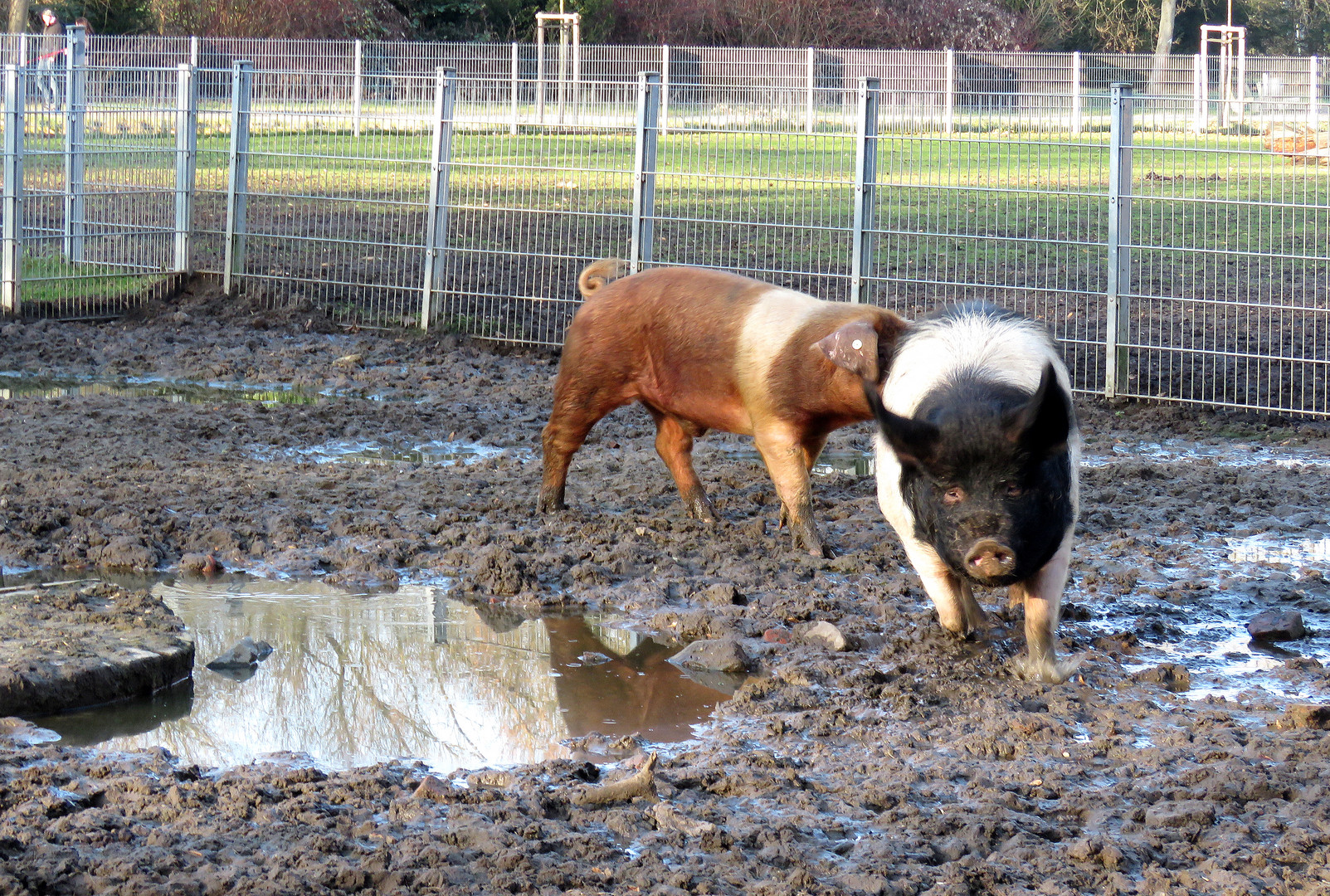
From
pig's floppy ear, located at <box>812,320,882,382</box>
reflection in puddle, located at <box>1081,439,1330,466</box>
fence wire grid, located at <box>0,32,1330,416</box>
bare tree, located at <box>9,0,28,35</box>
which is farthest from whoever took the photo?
bare tree, located at <box>9,0,28,35</box>

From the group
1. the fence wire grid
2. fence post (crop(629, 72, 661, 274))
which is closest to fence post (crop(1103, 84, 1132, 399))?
the fence wire grid

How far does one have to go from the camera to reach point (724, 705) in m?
4.33

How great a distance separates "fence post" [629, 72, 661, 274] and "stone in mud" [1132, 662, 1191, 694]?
614cm

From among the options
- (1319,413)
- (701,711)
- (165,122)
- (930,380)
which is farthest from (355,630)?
(165,122)

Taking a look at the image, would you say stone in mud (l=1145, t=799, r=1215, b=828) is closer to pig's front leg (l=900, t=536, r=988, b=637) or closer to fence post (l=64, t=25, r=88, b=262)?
pig's front leg (l=900, t=536, r=988, b=637)

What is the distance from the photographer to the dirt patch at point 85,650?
13.4 feet

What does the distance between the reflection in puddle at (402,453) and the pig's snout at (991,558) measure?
3.91 m

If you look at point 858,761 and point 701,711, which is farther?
point 701,711

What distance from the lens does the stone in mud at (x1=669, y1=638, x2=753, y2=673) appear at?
4656 mm

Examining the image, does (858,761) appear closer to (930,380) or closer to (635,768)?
(635,768)

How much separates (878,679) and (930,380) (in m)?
0.99

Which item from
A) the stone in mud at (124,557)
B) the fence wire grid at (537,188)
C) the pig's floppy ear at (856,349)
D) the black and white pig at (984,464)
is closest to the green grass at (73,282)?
the fence wire grid at (537,188)

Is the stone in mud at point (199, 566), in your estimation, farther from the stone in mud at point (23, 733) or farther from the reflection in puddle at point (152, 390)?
the reflection in puddle at point (152, 390)

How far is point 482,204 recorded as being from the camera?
→ 35.7ft
